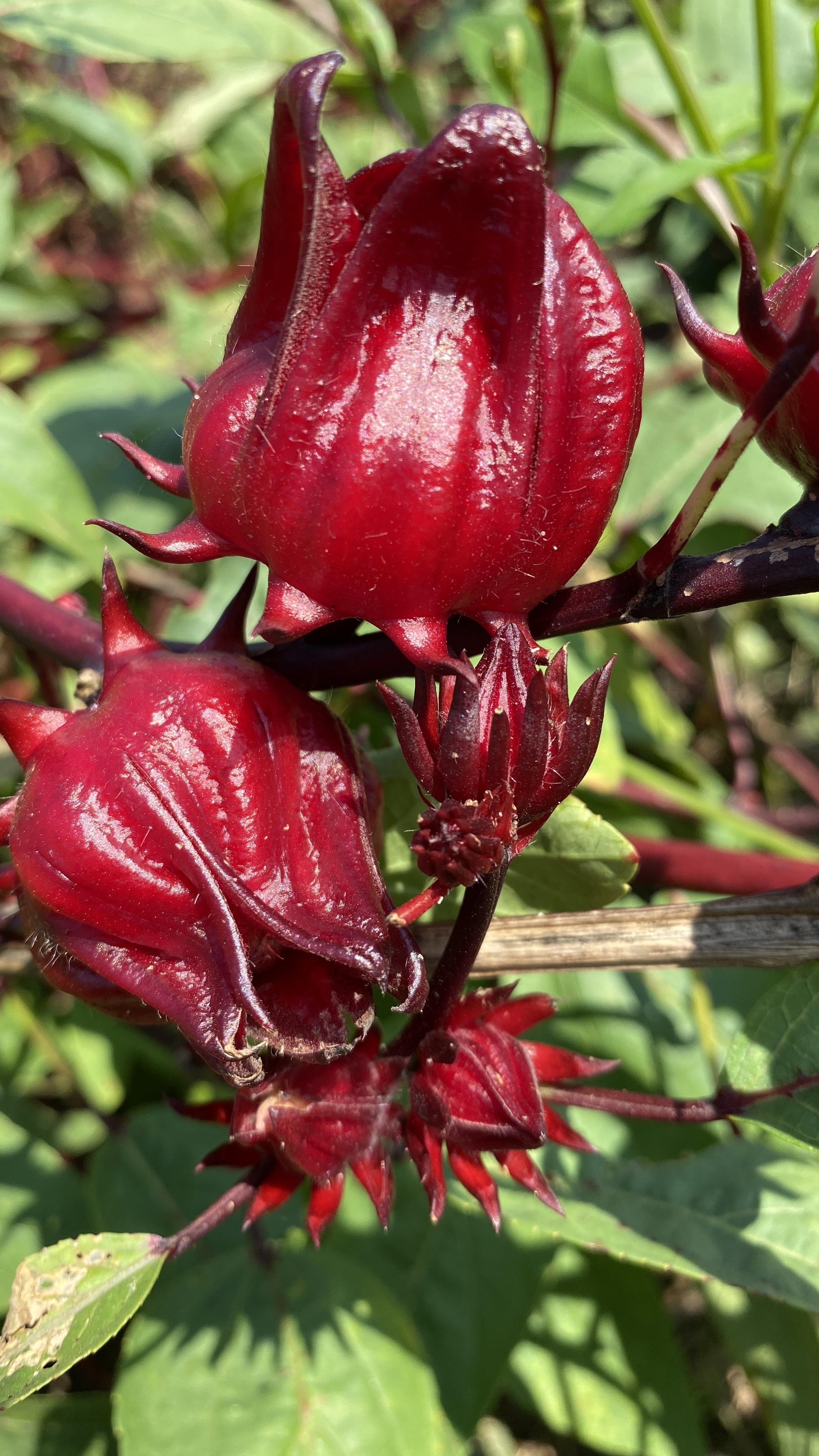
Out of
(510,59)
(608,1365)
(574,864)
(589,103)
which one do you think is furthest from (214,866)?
(589,103)

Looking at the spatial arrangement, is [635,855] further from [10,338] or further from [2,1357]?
[10,338]

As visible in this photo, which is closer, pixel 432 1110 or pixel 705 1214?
pixel 432 1110

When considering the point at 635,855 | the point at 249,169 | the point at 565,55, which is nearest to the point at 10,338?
the point at 249,169

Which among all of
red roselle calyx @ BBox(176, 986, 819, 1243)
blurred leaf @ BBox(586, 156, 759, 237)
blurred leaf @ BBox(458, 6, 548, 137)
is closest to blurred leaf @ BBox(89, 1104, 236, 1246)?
red roselle calyx @ BBox(176, 986, 819, 1243)

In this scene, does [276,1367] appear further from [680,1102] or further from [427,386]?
[427,386]

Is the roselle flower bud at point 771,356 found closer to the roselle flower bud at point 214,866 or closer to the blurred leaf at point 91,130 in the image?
the roselle flower bud at point 214,866

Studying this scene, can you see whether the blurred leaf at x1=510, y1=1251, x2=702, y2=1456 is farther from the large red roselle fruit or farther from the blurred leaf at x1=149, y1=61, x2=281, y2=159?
the blurred leaf at x1=149, y1=61, x2=281, y2=159

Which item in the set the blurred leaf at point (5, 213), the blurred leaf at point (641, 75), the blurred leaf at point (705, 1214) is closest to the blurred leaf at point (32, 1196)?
the blurred leaf at point (705, 1214)
